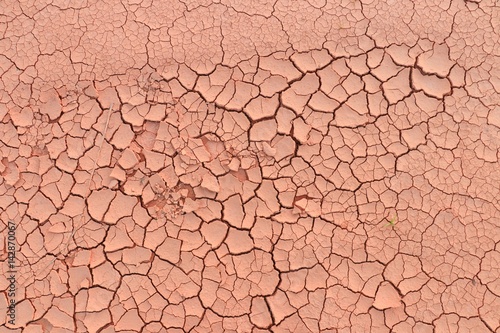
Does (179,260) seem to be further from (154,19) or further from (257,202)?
(154,19)

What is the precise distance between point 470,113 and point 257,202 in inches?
57.7

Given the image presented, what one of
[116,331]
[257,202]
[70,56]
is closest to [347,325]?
[257,202]

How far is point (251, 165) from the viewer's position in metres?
2.80

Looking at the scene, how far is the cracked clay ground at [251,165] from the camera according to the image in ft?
8.50

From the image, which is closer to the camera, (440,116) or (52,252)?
(52,252)

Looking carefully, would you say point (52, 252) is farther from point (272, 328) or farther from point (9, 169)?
point (272, 328)

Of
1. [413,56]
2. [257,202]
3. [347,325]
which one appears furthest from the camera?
A: [413,56]

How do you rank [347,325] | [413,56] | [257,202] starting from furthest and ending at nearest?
[413,56] < [257,202] < [347,325]

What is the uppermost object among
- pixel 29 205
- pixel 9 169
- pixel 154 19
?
pixel 154 19

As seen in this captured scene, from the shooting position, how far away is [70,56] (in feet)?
10.0

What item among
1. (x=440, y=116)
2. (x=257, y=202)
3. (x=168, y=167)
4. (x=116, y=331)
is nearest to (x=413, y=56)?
(x=440, y=116)

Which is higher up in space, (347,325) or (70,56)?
(70,56)

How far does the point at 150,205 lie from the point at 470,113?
6.83 ft

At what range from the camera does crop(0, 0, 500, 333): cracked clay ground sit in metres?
2.59
